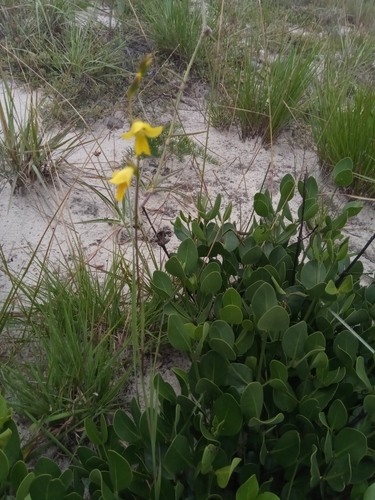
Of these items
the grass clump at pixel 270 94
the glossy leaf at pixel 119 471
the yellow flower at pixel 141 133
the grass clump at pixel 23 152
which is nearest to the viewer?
the yellow flower at pixel 141 133

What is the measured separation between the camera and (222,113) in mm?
1852

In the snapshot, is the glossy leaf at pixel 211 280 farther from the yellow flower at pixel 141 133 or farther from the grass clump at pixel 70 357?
the yellow flower at pixel 141 133

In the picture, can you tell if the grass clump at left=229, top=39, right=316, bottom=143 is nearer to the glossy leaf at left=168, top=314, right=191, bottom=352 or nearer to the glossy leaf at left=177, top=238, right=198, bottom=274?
the glossy leaf at left=177, top=238, right=198, bottom=274

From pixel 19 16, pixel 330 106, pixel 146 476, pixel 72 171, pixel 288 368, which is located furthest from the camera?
pixel 19 16

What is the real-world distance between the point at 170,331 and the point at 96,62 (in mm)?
1601

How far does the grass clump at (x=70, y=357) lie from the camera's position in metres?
0.91

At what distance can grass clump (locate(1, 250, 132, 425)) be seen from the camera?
3.00 feet

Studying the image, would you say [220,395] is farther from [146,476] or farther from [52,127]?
[52,127]

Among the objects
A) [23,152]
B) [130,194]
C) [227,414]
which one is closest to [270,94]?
Answer: [130,194]

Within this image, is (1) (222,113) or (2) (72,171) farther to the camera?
(1) (222,113)

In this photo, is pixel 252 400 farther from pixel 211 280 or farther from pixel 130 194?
pixel 130 194

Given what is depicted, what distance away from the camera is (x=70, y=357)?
3.13 ft

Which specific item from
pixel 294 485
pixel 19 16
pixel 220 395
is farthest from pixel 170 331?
pixel 19 16

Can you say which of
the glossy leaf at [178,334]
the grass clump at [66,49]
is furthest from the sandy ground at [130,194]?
the glossy leaf at [178,334]
